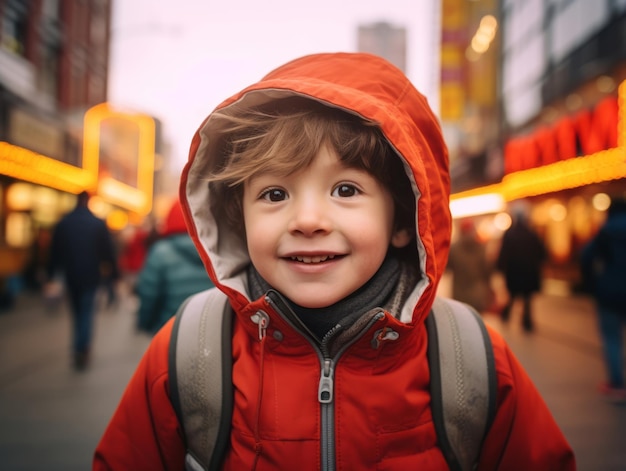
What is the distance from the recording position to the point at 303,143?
1314 millimetres

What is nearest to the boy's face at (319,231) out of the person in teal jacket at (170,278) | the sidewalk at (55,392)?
the person in teal jacket at (170,278)

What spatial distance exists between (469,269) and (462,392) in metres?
6.26

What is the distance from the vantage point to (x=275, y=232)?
133 cm

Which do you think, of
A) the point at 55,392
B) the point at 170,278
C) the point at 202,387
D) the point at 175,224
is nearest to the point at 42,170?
the point at 55,392

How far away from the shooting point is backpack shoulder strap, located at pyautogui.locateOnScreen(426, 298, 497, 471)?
1.36 metres

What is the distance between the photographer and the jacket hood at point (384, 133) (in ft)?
4.33

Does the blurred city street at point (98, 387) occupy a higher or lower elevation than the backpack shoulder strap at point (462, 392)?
lower

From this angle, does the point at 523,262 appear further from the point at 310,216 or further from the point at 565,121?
the point at 310,216

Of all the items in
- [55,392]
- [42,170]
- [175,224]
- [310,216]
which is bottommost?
[55,392]

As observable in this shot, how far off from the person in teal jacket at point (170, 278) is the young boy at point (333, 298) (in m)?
1.77

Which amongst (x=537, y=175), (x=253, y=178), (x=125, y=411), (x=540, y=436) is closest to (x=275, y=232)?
(x=253, y=178)

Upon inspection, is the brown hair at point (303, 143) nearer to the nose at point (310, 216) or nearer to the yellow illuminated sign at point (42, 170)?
the nose at point (310, 216)

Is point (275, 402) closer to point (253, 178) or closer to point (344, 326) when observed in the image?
point (344, 326)

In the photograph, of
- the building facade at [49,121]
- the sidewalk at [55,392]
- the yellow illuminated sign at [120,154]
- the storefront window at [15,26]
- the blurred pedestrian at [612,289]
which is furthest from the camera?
the yellow illuminated sign at [120,154]
